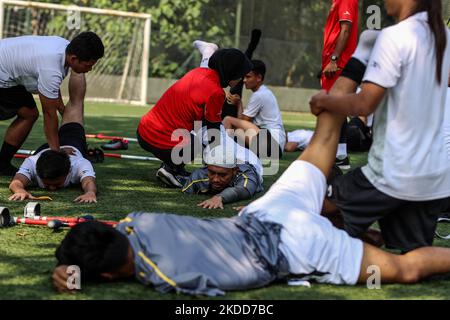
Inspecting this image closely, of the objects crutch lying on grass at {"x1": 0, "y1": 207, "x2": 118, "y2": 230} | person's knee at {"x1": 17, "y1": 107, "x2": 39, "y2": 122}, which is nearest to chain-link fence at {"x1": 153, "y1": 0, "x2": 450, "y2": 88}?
person's knee at {"x1": 17, "y1": 107, "x2": 39, "y2": 122}

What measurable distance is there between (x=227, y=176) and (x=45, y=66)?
176cm

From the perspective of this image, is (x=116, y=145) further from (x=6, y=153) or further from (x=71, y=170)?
(x=71, y=170)

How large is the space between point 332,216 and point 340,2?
4.91 m

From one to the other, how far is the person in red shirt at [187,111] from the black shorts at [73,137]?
57 cm

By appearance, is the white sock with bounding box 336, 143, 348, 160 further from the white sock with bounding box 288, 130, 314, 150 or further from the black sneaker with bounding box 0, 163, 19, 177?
the black sneaker with bounding box 0, 163, 19, 177

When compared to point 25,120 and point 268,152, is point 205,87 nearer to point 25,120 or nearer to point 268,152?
point 25,120

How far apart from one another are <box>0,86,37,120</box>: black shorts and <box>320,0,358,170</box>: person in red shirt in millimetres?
3257

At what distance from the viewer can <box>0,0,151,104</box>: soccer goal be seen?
18891 mm

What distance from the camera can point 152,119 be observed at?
729 centimetres

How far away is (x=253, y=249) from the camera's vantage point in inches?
147

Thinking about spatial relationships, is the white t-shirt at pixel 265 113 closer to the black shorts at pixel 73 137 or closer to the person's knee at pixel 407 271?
the black shorts at pixel 73 137

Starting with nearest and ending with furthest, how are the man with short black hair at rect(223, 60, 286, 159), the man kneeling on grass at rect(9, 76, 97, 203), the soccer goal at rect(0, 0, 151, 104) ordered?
the man kneeling on grass at rect(9, 76, 97, 203) < the man with short black hair at rect(223, 60, 286, 159) < the soccer goal at rect(0, 0, 151, 104)

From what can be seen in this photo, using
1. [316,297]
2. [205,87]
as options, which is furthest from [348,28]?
[316,297]

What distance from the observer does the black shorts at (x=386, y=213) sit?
13.3 feet
